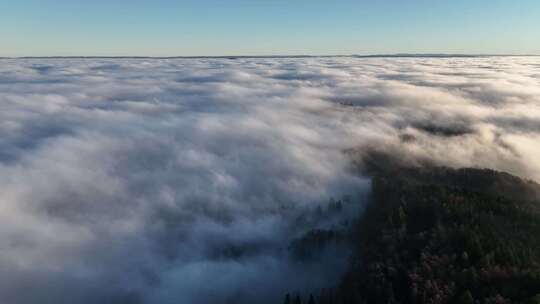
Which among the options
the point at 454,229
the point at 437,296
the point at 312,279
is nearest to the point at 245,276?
the point at 312,279

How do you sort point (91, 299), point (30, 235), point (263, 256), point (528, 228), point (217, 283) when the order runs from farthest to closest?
point (30, 235), point (263, 256), point (217, 283), point (91, 299), point (528, 228)

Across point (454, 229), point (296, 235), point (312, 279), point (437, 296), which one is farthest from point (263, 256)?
point (437, 296)

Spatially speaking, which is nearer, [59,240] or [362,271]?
[362,271]

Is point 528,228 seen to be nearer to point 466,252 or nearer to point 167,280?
point 466,252

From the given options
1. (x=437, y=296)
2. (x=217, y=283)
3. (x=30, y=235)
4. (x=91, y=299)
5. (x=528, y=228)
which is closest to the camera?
(x=437, y=296)

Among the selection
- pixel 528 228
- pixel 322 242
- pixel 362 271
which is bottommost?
pixel 322 242

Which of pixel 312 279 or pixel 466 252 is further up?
pixel 466 252

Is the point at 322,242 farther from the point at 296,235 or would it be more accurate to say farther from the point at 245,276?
the point at 245,276
